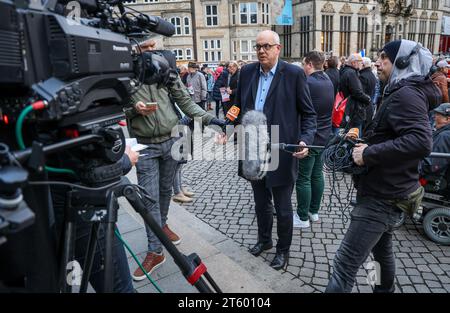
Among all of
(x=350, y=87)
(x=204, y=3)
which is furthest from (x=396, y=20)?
(x=350, y=87)

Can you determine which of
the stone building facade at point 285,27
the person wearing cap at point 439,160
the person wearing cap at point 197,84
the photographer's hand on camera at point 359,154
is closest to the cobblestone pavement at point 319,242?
the person wearing cap at point 439,160

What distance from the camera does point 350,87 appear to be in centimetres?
649

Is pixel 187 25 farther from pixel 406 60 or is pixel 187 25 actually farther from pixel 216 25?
pixel 406 60

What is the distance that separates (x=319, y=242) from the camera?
13.0ft

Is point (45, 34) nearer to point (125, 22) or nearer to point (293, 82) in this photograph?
point (125, 22)

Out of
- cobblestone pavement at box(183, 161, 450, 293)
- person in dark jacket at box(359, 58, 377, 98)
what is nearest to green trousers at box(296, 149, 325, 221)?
cobblestone pavement at box(183, 161, 450, 293)

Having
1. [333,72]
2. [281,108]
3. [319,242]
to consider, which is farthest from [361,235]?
[333,72]

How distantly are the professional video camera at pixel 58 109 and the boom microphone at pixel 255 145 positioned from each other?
5.52 feet

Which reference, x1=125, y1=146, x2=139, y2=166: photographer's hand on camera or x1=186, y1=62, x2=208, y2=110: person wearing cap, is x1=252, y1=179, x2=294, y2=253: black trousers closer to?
x1=125, y1=146, x2=139, y2=166: photographer's hand on camera

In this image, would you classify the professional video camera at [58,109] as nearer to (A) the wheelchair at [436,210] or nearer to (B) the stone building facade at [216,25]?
(A) the wheelchair at [436,210]

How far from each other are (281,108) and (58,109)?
2.41 metres

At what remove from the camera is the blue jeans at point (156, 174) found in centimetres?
328

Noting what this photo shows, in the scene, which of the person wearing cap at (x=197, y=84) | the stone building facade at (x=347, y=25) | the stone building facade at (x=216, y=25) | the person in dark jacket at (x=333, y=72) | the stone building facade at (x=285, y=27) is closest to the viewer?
the person in dark jacket at (x=333, y=72)

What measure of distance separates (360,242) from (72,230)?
6.12 ft
